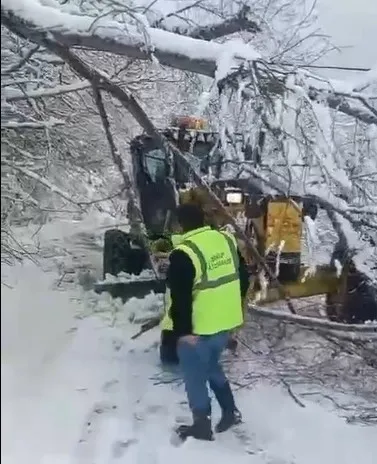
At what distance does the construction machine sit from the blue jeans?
0.09 meters

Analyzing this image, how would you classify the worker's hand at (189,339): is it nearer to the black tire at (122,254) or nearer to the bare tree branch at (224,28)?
the black tire at (122,254)

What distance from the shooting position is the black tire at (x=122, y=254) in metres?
1.08

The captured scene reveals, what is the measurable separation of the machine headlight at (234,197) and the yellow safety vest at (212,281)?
53 millimetres

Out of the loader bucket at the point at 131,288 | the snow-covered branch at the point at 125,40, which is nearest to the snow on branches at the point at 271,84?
the snow-covered branch at the point at 125,40

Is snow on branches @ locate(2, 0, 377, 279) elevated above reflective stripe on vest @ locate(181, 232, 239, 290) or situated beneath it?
elevated above

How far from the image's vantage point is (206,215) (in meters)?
1.12

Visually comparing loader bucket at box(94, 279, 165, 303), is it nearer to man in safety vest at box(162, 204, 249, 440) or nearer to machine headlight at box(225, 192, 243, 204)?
man in safety vest at box(162, 204, 249, 440)

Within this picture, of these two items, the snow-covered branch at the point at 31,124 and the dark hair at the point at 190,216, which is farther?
the dark hair at the point at 190,216

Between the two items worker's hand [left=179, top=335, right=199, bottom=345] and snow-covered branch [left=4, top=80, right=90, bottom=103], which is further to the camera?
worker's hand [left=179, top=335, right=199, bottom=345]

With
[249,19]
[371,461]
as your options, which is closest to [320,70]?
[249,19]

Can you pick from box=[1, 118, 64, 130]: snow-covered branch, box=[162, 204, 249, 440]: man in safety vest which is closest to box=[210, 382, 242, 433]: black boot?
box=[162, 204, 249, 440]: man in safety vest

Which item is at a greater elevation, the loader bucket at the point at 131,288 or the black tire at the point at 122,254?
the black tire at the point at 122,254

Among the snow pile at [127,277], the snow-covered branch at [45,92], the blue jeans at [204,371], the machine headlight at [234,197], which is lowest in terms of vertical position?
the blue jeans at [204,371]

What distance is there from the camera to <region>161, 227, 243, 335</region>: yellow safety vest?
3.60ft
